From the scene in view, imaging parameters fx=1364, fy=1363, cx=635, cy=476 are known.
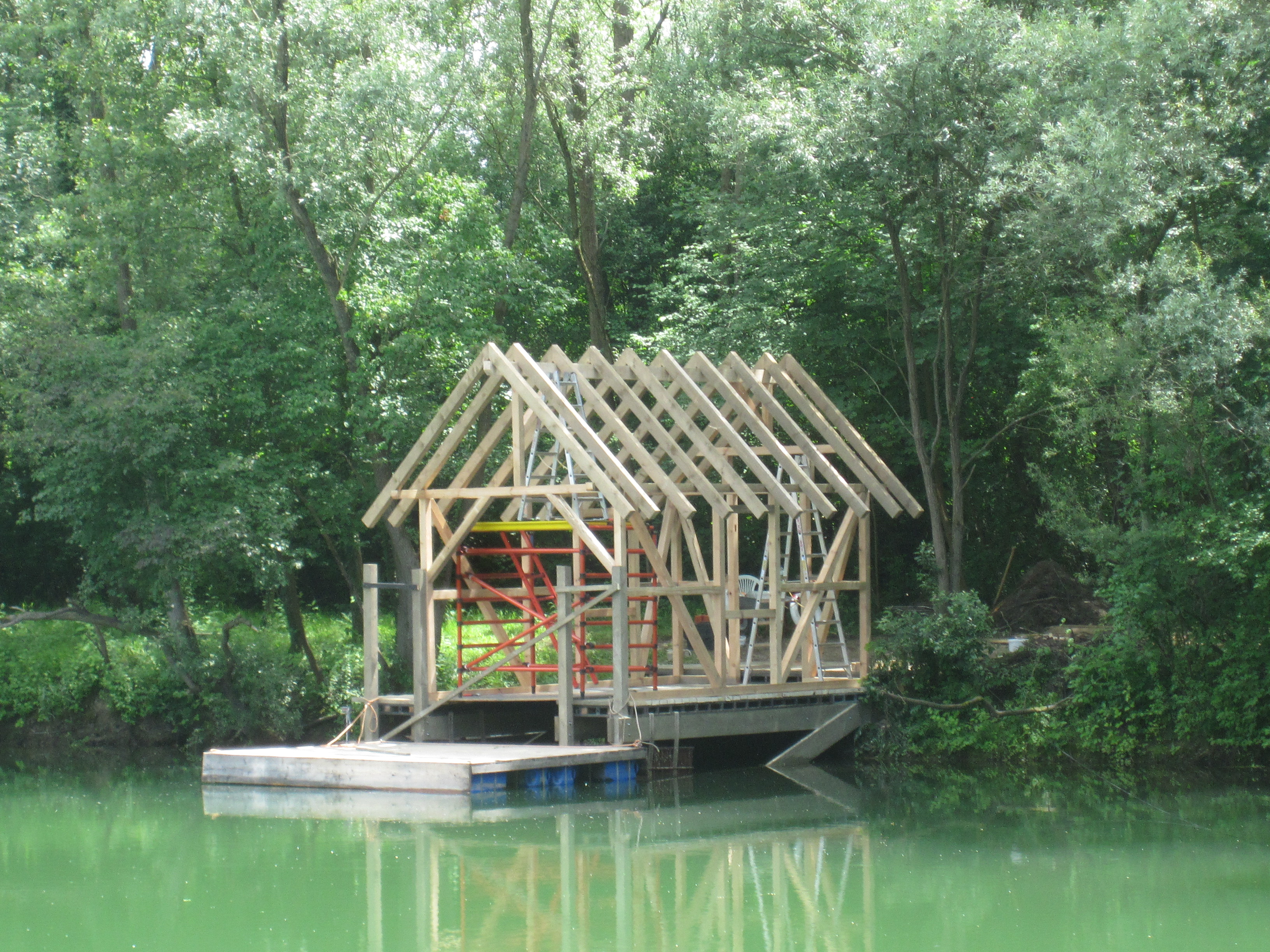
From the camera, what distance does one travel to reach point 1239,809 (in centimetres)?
1259

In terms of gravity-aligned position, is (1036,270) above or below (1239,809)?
above

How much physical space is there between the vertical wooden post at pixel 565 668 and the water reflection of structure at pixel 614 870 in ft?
3.44

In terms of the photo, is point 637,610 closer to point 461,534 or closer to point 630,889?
point 461,534

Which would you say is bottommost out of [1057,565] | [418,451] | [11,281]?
[1057,565]

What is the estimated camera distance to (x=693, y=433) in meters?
16.1

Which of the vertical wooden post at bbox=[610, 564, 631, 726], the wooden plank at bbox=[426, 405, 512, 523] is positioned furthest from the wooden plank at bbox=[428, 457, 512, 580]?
the vertical wooden post at bbox=[610, 564, 631, 726]

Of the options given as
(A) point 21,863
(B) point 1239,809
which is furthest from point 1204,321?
(A) point 21,863

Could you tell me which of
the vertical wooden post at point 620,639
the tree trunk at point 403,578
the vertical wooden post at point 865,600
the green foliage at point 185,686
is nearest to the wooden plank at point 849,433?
the vertical wooden post at point 865,600

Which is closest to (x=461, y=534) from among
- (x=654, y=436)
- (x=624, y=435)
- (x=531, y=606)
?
(x=531, y=606)

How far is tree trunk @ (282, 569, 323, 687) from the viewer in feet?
69.7

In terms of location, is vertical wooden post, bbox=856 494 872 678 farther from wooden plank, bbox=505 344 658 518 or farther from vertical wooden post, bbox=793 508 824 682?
wooden plank, bbox=505 344 658 518

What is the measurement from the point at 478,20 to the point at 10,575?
14.3 meters

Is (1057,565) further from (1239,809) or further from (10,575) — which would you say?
(10,575)

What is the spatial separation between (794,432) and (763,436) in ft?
1.74
